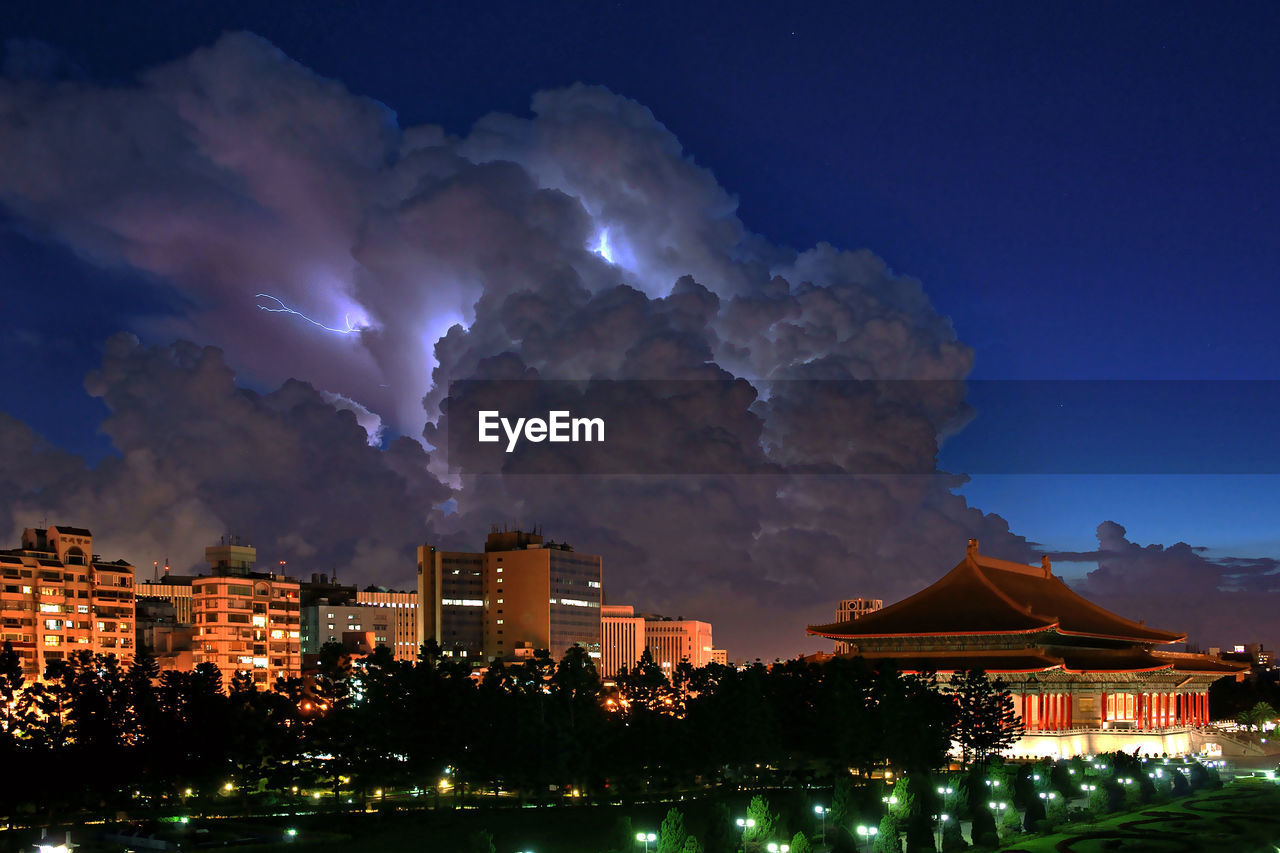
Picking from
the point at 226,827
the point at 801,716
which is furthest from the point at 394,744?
the point at 801,716

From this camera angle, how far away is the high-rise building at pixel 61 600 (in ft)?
412

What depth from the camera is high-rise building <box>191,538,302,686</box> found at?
143 meters

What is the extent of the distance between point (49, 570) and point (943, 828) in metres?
99.9

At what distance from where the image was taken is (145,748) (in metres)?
66.8

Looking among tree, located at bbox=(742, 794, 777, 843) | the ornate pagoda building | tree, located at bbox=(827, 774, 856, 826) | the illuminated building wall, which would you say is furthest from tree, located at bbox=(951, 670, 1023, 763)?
the illuminated building wall

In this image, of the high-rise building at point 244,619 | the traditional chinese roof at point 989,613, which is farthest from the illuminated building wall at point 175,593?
the traditional chinese roof at point 989,613

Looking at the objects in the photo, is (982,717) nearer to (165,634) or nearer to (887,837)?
(887,837)

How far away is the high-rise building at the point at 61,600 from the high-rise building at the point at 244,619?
28.7ft

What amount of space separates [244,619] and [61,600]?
65.3 ft

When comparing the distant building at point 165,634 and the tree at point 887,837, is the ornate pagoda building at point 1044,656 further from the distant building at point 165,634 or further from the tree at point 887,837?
the distant building at point 165,634

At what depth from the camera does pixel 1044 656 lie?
317 ft

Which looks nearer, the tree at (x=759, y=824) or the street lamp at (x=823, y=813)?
the tree at (x=759, y=824)

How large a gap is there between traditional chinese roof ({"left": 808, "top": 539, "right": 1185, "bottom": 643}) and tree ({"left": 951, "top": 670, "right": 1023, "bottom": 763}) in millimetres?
9954

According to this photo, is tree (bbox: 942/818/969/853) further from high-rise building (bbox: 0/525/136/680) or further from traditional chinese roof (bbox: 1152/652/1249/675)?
high-rise building (bbox: 0/525/136/680)
